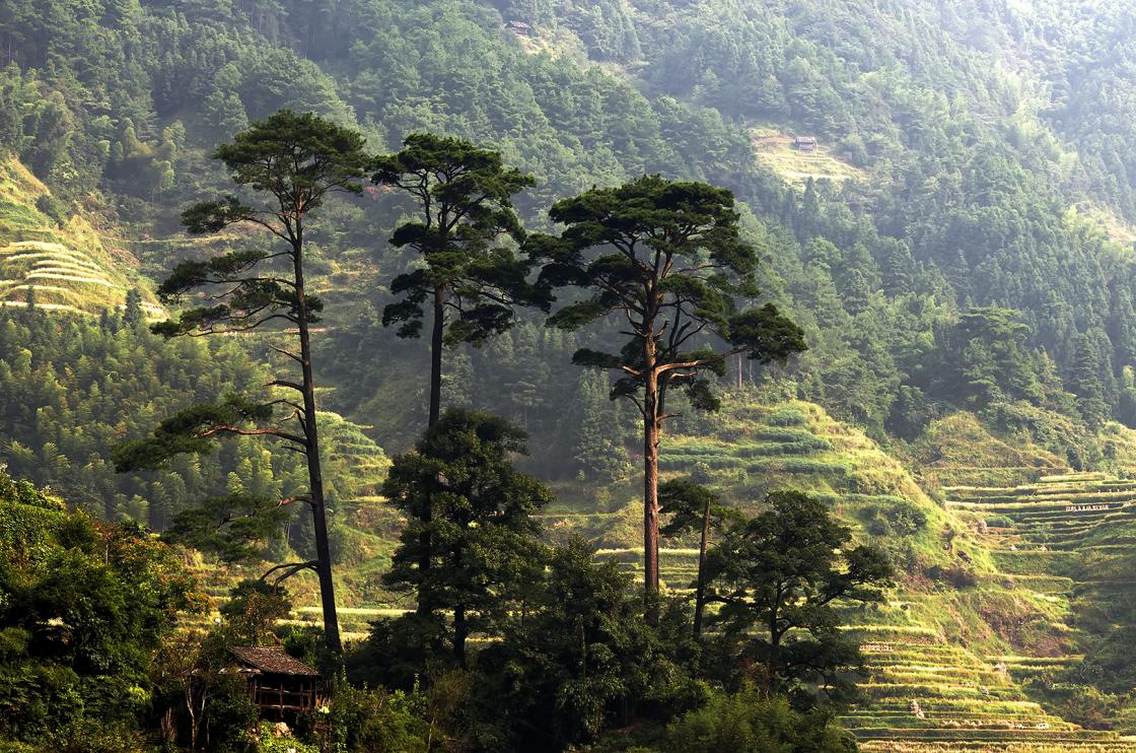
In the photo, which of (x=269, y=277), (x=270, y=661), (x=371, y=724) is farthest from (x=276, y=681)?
(x=269, y=277)

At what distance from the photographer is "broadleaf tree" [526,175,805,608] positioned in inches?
1491

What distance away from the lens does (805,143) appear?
154375 mm

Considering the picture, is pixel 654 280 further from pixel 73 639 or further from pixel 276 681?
pixel 73 639

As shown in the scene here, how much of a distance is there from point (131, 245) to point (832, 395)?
4871cm

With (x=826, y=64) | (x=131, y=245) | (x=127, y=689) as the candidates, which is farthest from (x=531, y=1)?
(x=127, y=689)

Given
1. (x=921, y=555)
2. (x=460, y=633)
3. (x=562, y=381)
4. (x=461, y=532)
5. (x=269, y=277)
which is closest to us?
(x=461, y=532)

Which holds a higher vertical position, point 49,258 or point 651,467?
point 49,258

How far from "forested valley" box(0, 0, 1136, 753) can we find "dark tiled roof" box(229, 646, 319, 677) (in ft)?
0.51

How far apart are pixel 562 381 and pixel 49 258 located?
31.9m

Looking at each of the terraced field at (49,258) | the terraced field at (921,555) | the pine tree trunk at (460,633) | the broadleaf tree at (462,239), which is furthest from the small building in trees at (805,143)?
the pine tree trunk at (460,633)

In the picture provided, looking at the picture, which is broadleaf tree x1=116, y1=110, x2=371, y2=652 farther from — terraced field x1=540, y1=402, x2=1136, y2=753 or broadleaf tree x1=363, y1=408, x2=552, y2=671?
terraced field x1=540, y1=402, x2=1136, y2=753

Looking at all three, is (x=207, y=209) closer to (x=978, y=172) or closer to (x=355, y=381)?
(x=355, y=381)

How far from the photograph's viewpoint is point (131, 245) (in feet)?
371

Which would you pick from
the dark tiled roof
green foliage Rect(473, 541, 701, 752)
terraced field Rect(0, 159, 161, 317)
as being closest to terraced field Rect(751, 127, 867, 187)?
terraced field Rect(0, 159, 161, 317)
